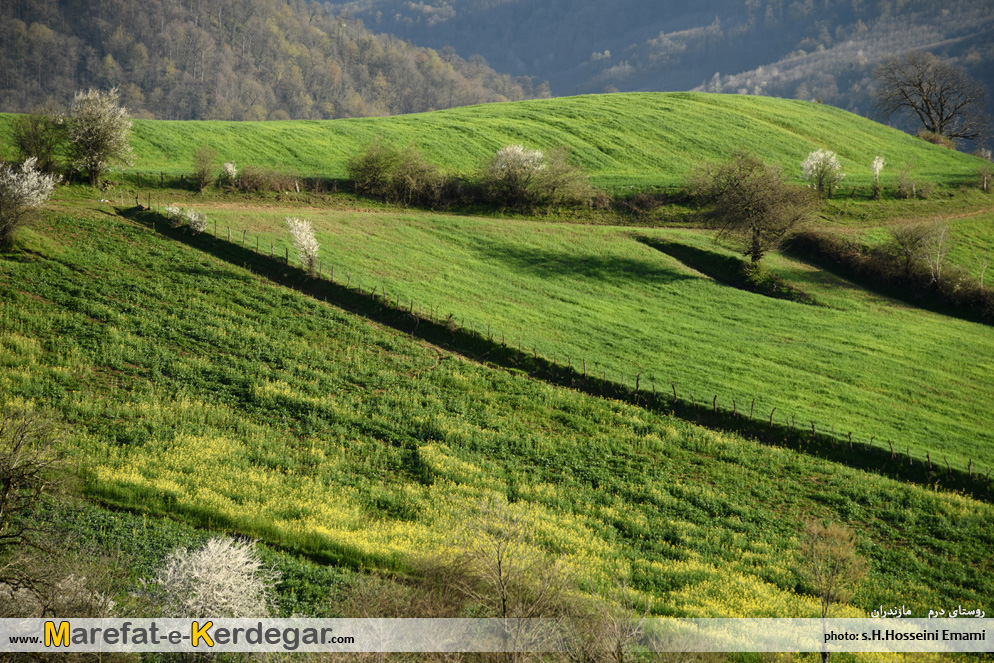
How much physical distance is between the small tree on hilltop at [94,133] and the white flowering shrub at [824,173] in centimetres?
7401

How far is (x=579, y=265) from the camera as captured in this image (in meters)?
57.9

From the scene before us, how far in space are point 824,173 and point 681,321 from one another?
42768mm

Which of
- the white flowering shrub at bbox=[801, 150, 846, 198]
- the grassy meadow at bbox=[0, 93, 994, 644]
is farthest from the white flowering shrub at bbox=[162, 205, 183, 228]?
the white flowering shrub at bbox=[801, 150, 846, 198]

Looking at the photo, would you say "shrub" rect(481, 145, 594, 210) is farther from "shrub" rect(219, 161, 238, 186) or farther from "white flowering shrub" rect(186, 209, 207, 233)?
"white flowering shrub" rect(186, 209, 207, 233)

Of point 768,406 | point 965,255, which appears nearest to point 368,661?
point 768,406

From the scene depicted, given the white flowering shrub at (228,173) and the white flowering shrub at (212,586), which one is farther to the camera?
the white flowering shrub at (228,173)

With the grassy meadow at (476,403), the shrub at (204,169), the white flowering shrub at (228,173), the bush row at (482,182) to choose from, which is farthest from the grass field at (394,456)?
the bush row at (482,182)

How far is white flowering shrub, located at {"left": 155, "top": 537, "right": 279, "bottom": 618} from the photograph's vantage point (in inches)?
606

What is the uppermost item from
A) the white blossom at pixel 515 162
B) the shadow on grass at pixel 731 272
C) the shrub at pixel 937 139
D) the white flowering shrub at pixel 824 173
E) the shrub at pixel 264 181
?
the shrub at pixel 937 139

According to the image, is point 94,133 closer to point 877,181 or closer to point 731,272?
point 731,272

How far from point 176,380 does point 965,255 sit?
235ft

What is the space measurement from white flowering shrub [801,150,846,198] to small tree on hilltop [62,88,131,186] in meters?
74.0

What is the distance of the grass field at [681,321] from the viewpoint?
120 feet

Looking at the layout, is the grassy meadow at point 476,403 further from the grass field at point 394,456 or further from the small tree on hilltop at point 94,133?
the small tree on hilltop at point 94,133
